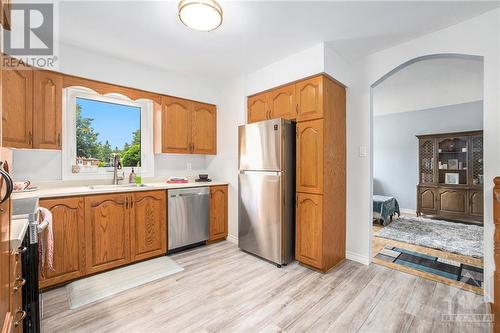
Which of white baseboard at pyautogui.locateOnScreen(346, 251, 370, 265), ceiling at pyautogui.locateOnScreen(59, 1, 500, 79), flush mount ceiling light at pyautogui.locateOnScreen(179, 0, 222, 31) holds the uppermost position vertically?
ceiling at pyautogui.locateOnScreen(59, 1, 500, 79)

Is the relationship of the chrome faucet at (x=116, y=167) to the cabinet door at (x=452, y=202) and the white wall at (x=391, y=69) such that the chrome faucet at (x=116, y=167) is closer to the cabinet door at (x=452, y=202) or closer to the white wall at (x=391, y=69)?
the white wall at (x=391, y=69)

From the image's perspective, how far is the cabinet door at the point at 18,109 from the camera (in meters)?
2.04

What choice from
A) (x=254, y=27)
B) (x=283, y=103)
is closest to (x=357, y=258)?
(x=283, y=103)

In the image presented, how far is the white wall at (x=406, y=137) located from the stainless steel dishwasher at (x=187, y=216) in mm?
4395

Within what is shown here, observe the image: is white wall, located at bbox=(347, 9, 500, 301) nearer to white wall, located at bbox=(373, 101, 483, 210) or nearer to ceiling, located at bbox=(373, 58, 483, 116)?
ceiling, located at bbox=(373, 58, 483, 116)

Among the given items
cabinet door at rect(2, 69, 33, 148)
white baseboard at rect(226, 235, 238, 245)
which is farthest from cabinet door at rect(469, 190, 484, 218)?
cabinet door at rect(2, 69, 33, 148)

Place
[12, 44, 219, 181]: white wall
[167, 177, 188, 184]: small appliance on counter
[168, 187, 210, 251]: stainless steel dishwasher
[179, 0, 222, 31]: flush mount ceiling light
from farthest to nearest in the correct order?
1. [167, 177, 188, 184]: small appliance on counter
2. [168, 187, 210, 251]: stainless steel dishwasher
3. [12, 44, 219, 181]: white wall
4. [179, 0, 222, 31]: flush mount ceiling light

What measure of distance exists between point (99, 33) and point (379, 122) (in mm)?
6500

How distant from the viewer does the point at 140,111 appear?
3.35m

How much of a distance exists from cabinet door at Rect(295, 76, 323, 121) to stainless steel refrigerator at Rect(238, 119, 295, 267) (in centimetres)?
21

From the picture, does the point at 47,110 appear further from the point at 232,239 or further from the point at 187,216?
the point at 232,239

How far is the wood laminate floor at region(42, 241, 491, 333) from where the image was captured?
1700 millimetres

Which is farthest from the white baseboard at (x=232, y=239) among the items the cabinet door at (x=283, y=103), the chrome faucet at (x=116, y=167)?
the cabinet door at (x=283, y=103)

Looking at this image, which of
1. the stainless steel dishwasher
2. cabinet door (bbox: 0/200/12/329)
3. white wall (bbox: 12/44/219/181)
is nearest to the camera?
cabinet door (bbox: 0/200/12/329)
